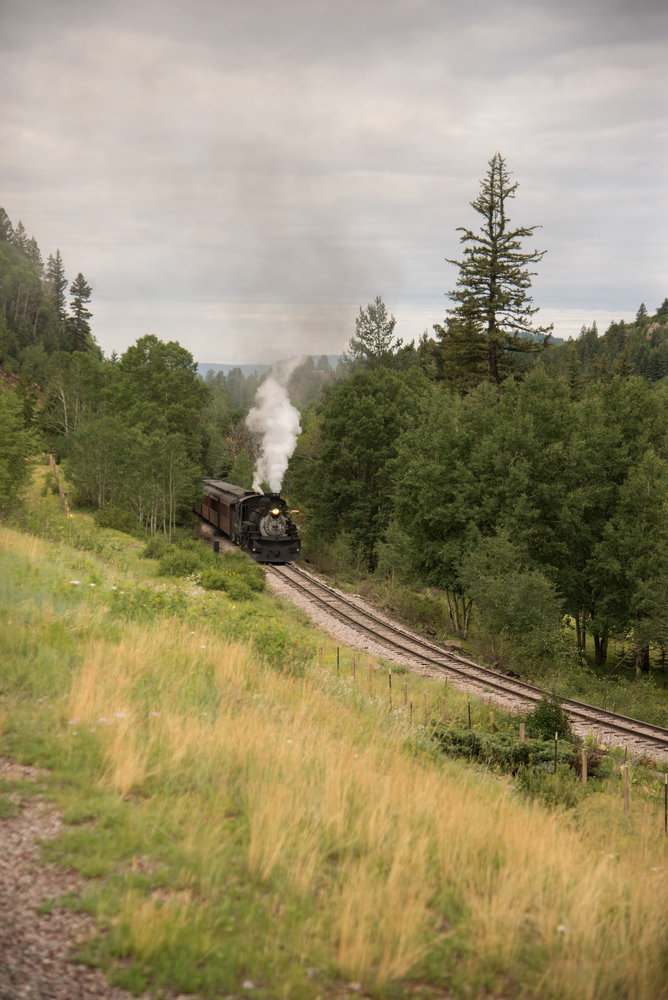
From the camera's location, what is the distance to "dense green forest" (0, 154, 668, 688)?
28156 millimetres

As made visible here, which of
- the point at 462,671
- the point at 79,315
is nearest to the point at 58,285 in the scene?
the point at 79,315

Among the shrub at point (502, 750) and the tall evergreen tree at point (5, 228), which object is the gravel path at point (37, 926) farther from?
the tall evergreen tree at point (5, 228)

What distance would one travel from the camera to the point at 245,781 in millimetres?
6359

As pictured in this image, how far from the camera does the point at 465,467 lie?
104ft

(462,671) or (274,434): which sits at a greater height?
(274,434)

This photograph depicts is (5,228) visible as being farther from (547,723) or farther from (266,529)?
(547,723)

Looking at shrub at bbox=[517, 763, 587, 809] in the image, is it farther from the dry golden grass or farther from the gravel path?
the gravel path

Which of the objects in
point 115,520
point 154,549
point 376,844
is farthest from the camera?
point 115,520

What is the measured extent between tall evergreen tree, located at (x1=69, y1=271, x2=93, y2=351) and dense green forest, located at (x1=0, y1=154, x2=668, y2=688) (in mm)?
34831

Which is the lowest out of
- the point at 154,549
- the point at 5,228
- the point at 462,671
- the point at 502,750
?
the point at 462,671

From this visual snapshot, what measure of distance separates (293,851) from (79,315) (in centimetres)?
10576

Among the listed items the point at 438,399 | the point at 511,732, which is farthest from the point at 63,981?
the point at 438,399

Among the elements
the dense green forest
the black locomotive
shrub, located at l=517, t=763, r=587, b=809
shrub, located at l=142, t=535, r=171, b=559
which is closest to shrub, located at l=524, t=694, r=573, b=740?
shrub, located at l=517, t=763, r=587, b=809

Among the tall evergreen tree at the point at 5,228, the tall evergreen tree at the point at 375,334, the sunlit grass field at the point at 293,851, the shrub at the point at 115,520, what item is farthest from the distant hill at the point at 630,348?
the tall evergreen tree at the point at 5,228
